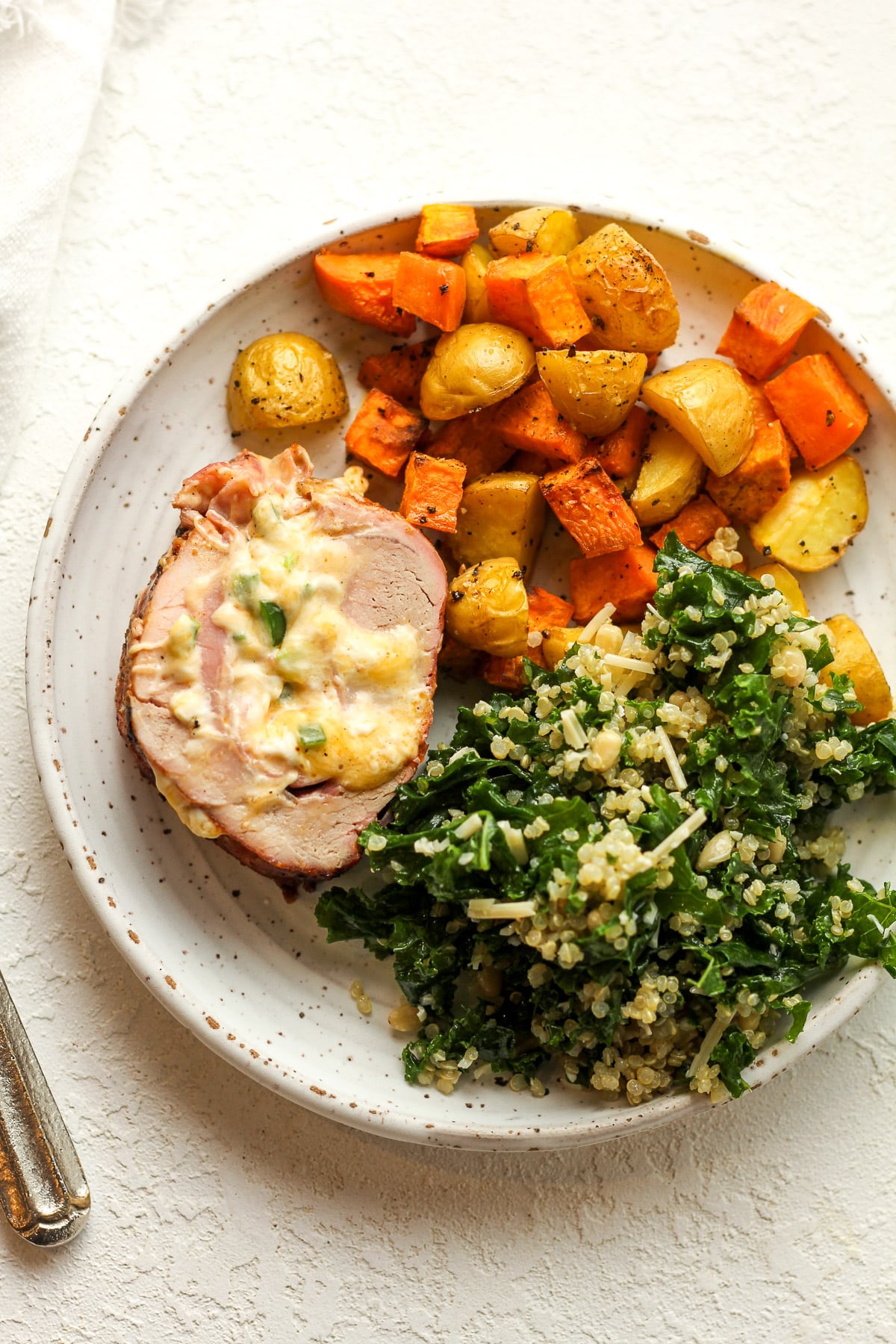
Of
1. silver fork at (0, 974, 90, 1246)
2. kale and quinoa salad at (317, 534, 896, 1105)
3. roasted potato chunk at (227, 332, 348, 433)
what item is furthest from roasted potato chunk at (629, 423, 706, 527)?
silver fork at (0, 974, 90, 1246)

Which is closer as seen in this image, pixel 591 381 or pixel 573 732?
pixel 573 732

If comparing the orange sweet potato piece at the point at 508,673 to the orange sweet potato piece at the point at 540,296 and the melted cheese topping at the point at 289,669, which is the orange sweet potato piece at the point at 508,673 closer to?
the melted cheese topping at the point at 289,669

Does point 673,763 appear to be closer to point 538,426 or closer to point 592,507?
point 592,507

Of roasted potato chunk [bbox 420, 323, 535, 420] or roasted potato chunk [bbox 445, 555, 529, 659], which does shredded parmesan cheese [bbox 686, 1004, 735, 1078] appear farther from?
roasted potato chunk [bbox 420, 323, 535, 420]

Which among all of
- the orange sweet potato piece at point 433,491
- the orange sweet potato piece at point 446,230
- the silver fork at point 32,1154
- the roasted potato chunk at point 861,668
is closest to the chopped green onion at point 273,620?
the orange sweet potato piece at point 433,491

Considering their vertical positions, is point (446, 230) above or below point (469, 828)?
above

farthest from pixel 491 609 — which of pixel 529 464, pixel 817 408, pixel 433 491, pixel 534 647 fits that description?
pixel 817 408

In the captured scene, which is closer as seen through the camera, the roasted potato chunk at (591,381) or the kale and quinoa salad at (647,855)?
the kale and quinoa salad at (647,855)
